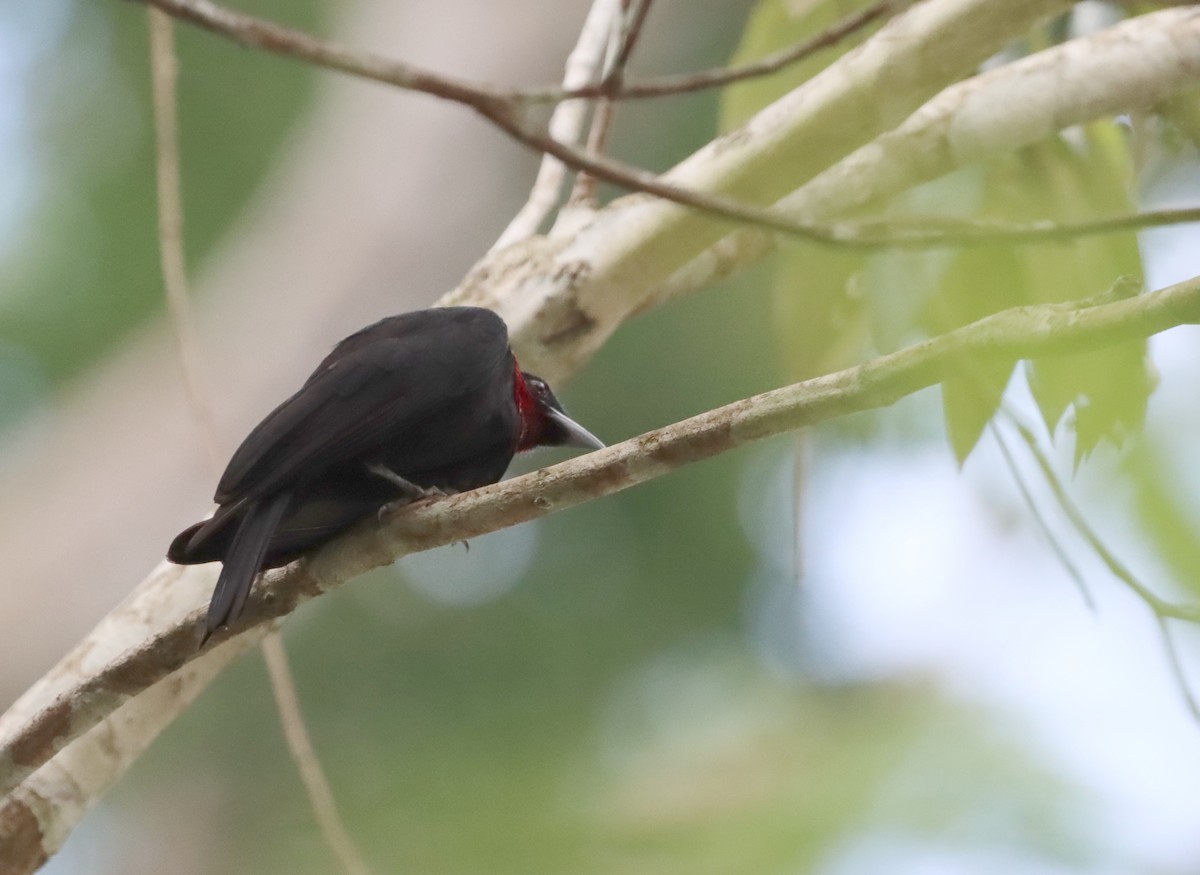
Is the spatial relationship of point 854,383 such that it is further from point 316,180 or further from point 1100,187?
point 316,180

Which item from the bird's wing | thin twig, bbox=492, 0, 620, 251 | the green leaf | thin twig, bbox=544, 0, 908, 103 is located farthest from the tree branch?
thin twig, bbox=544, 0, 908, 103

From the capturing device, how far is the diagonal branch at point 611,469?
154cm

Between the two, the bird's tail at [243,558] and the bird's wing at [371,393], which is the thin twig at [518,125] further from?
the bird's wing at [371,393]

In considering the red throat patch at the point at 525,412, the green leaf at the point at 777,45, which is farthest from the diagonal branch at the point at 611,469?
the green leaf at the point at 777,45

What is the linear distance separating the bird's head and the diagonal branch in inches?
40.3

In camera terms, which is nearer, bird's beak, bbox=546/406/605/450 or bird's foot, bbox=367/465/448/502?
bird's foot, bbox=367/465/448/502

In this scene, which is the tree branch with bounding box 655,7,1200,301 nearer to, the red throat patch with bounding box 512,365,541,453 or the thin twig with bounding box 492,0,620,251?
the thin twig with bounding box 492,0,620,251

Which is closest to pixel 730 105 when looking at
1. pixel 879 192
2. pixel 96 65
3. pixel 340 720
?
pixel 879 192

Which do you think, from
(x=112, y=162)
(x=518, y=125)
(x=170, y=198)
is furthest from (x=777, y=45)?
(x=112, y=162)

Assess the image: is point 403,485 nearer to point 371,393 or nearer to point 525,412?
point 371,393

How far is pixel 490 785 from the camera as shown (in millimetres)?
3320

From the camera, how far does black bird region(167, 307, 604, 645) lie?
2561 millimetres

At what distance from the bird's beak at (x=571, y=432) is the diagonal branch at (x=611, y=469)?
116 cm

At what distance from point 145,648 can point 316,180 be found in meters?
3.98
